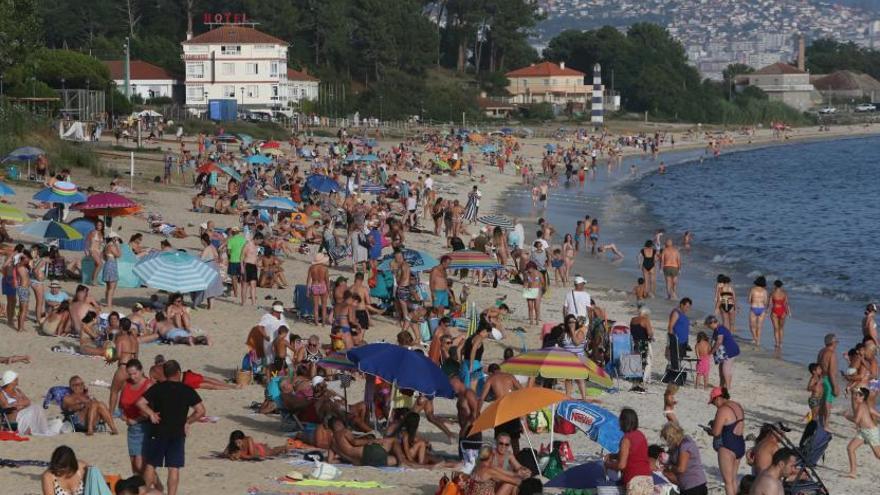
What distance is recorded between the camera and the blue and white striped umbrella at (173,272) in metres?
17.1

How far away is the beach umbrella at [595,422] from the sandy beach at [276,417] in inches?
22.5

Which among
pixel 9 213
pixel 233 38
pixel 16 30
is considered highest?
pixel 233 38

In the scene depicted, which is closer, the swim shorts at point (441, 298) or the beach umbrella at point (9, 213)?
the swim shorts at point (441, 298)

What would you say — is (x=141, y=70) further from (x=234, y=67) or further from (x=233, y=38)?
(x=233, y=38)

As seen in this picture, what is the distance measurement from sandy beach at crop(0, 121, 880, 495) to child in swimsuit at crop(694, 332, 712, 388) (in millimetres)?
343

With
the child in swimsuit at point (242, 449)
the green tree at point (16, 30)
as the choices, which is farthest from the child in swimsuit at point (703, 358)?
the green tree at point (16, 30)

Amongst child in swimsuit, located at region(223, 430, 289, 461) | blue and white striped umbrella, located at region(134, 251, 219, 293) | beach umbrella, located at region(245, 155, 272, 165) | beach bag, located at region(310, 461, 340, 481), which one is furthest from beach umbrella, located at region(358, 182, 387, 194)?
beach bag, located at region(310, 461, 340, 481)

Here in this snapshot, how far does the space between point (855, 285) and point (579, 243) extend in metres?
5.89

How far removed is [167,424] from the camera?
33.2 feet

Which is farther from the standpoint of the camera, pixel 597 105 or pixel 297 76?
pixel 597 105

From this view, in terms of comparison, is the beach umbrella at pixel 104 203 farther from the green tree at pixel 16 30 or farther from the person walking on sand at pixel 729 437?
the green tree at pixel 16 30

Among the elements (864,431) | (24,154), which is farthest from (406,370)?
(24,154)

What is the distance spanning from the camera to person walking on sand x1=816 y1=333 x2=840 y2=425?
533 inches

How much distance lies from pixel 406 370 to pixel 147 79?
67.6 m
